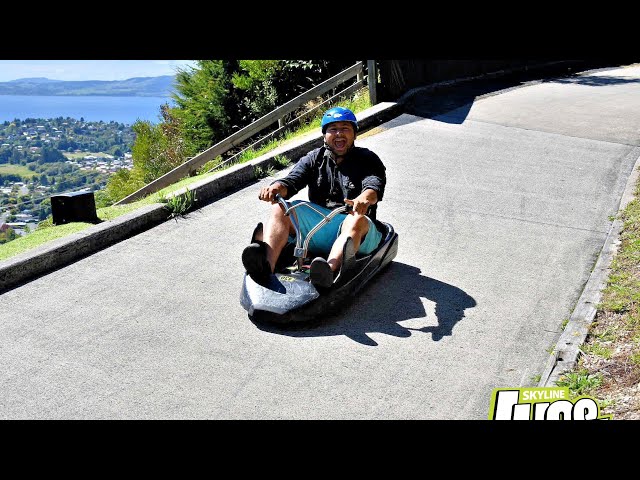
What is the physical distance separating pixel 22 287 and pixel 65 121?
14.4 meters

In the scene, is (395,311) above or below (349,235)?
below

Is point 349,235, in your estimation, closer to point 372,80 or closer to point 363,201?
point 363,201

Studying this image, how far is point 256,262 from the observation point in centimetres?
629

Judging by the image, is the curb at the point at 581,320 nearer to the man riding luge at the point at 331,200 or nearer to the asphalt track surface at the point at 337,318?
the asphalt track surface at the point at 337,318

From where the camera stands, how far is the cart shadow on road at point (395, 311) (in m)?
6.25

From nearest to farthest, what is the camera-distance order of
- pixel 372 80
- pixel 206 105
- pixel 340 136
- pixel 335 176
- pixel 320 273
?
1. pixel 320 273
2. pixel 340 136
3. pixel 335 176
4. pixel 372 80
5. pixel 206 105

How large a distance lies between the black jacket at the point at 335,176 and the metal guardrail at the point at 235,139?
321 inches

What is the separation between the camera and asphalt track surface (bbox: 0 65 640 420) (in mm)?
5242

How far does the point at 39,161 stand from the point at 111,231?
12143mm

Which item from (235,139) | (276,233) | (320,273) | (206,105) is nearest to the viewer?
(320,273)

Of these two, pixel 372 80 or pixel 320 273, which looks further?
pixel 372 80

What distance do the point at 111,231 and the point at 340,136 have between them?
305 cm

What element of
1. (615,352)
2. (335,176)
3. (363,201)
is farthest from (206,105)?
(615,352)

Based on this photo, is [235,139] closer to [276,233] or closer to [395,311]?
[276,233]
